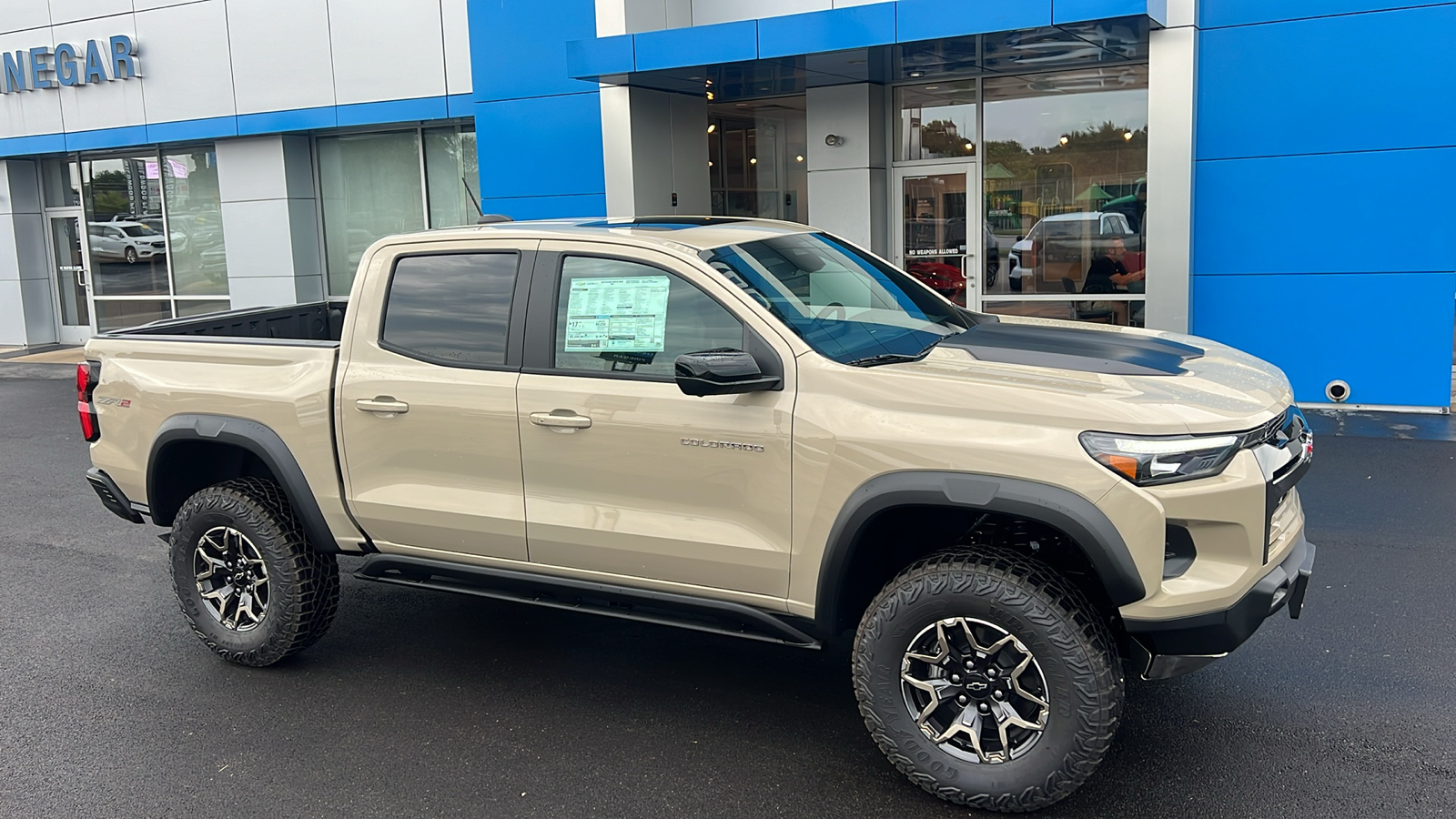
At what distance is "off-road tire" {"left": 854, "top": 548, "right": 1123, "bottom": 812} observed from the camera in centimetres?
367

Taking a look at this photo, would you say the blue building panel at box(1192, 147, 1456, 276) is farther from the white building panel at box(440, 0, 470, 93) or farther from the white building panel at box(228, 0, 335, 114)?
the white building panel at box(228, 0, 335, 114)

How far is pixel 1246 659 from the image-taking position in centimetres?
505

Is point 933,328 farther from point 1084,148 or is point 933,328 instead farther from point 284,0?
point 284,0

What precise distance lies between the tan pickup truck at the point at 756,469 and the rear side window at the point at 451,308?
13 millimetres

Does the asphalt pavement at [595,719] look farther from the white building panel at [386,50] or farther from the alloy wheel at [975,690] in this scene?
A: the white building panel at [386,50]

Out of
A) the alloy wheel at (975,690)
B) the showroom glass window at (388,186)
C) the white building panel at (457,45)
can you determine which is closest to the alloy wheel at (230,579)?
the alloy wheel at (975,690)

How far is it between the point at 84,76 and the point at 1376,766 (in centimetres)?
1822

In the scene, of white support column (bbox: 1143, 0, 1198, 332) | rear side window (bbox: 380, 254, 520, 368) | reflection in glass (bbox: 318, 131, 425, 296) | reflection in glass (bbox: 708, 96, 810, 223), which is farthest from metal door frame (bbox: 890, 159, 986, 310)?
rear side window (bbox: 380, 254, 520, 368)

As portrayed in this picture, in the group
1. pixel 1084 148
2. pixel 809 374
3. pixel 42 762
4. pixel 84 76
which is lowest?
pixel 42 762

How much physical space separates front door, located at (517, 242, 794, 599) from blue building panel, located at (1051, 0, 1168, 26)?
242 inches

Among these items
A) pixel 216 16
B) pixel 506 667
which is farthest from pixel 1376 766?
pixel 216 16

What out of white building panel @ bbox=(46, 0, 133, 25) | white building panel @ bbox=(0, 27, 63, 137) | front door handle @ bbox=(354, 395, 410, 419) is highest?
white building panel @ bbox=(46, 0, 133, 25)

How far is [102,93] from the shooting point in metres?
16.8

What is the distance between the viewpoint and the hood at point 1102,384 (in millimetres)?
3613
